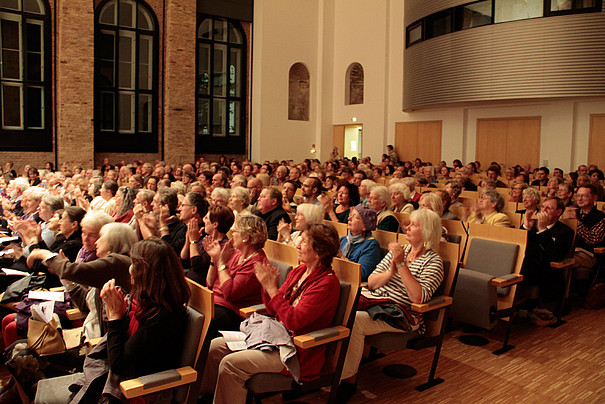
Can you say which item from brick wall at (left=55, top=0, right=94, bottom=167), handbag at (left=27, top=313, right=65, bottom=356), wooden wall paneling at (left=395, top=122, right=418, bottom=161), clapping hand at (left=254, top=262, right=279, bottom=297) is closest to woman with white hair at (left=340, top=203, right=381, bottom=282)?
clapping hand at (left=254, top=262, right=279, bottom=297)

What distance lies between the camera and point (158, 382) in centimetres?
244

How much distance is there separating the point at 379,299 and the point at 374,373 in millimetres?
760

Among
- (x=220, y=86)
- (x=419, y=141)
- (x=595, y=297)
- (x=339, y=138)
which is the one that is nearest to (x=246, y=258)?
(x=595, y=297)

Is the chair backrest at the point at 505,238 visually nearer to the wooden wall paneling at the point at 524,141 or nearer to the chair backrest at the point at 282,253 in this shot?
the chair backrest at the point at 282,253

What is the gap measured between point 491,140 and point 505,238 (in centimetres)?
1240

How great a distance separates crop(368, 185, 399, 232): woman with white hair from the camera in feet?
17.4

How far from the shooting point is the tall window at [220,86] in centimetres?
1895

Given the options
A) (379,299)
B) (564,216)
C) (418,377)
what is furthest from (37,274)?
(564,216)

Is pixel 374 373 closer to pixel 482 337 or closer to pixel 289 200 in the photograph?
pixel 482 337

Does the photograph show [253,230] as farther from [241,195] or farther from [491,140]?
[491,140]

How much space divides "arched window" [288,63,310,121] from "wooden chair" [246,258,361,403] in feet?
59.7

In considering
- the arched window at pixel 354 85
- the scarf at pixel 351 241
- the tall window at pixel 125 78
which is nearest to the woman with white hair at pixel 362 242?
the scarf at pixel 351 241

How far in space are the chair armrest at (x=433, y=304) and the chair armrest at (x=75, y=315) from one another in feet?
7.24

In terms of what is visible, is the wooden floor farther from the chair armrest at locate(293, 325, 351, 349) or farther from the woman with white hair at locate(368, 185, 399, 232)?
the woman with white hair at locate(368, 185, 399, 232)
